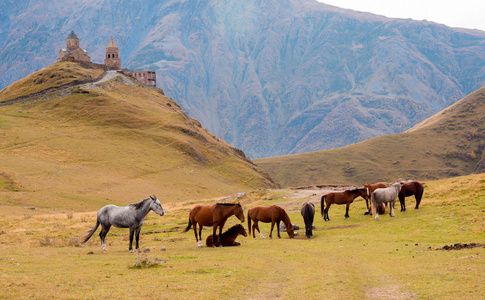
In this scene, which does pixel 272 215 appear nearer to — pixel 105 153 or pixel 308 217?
pixel 308 217

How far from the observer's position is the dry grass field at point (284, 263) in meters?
17.4

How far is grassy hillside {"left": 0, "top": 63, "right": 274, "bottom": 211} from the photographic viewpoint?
276 feet

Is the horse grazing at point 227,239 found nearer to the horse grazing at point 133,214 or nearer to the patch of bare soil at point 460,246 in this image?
the horse grazing at point 133,214

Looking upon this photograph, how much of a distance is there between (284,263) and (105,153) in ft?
328

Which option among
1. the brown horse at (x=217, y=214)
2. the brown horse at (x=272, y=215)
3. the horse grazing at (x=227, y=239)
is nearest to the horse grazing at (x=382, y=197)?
the brown horse at (x=272, y=215)

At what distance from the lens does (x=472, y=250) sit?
24531 millimetres

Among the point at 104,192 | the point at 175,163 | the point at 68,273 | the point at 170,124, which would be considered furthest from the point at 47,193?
the point at 170,124

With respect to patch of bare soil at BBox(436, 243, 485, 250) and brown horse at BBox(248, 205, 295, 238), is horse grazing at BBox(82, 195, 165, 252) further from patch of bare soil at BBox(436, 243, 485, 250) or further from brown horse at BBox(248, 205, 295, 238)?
patch of bare soil at BBox(436, 243, 485, 250)

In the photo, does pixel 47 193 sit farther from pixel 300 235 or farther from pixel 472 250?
pixel 472 250

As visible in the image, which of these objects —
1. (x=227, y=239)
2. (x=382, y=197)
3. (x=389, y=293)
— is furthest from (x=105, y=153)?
(x=389, y=293)

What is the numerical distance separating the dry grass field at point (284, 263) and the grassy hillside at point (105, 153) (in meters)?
43.9

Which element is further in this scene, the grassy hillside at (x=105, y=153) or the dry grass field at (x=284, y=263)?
the grassy hillside at (x=105, y=153)

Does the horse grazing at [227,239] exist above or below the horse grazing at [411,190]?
below

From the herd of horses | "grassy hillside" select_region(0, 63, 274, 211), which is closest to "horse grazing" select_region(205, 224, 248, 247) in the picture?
the herd of horses
